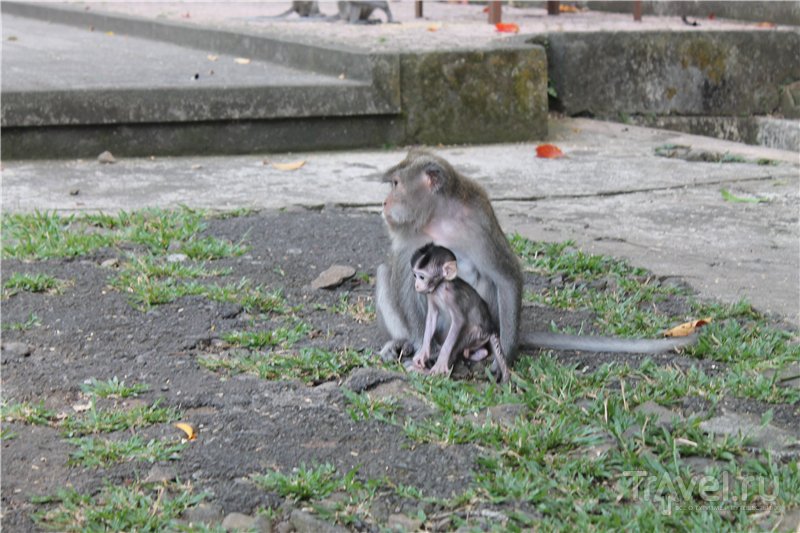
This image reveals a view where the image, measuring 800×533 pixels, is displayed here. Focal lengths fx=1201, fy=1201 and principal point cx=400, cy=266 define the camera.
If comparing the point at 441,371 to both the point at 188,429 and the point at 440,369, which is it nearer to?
the point at 440,369

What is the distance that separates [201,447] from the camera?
357 centimetres

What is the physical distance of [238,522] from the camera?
10.2 ft

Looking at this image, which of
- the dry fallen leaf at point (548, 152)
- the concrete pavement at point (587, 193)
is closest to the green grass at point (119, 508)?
the concrete pavement at point (587, 193)

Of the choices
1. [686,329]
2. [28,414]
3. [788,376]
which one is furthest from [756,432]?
[28,414]

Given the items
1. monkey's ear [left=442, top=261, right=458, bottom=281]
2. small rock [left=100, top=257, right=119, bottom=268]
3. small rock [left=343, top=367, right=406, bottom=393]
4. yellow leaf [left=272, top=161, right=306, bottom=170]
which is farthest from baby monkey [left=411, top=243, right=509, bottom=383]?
yellow leaf [left=272, top=161, right=306, bottom=170]

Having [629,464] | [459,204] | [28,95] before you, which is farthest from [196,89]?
[629,464]

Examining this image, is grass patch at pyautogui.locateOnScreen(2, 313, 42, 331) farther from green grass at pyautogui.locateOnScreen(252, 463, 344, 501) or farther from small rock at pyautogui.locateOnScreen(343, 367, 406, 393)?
green grass at pyautogui.locateOnScreen(252, 463, 344, 501)

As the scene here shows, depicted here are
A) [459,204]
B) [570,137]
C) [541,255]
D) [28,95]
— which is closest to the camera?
[459,204]

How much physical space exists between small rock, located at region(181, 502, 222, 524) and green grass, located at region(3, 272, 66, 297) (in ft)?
6.97

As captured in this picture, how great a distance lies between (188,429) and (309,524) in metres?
0.74

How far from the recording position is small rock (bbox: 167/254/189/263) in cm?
548

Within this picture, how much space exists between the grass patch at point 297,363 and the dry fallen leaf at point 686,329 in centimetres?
117

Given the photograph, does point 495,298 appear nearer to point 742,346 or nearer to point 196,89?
point 742,346

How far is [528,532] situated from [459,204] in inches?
55.6
